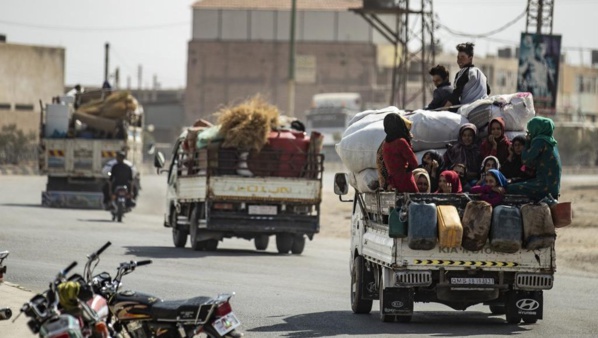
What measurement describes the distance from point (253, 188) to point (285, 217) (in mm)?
768

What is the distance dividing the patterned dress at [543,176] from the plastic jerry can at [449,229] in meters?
1.05

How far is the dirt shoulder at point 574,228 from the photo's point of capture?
2961 centimetres

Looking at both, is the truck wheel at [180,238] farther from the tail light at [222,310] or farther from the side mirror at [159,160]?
the tail light at [222,310]

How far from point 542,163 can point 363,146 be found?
240cm

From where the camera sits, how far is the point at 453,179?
1551 cm

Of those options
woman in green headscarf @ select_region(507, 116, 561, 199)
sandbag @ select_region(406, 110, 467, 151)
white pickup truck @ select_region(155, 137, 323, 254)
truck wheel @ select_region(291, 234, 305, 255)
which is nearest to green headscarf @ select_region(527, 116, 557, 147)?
woman in green headscarf @ select_region(507, 116, 561, 199)

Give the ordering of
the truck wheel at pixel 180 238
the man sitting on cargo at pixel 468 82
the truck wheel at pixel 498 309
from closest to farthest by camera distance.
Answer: the truck wheel at pixel 498 309 < the man sitting on cargo at pixel 468 82 < the truck wheel at pixel 180 238

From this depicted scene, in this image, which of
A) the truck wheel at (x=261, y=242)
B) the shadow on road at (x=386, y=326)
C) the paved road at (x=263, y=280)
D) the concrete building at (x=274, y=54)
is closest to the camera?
the shadow on road at (x=386, y=326)

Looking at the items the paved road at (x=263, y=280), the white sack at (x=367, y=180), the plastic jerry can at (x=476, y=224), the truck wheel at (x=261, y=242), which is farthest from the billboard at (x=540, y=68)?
the plastic jerry can at (x=476, y=224)

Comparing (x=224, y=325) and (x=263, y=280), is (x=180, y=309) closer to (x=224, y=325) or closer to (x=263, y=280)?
(x=224, y=325)

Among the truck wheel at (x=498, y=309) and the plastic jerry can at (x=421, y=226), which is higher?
the plastic jerry can at (x=421, y=226)

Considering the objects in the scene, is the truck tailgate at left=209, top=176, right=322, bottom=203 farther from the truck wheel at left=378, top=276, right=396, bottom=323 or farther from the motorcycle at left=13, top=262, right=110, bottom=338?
the motorcycle at left=13, top=262, right=110, bottom=338

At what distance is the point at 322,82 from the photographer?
132 meters

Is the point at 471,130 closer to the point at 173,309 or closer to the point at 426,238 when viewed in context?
the point at 426,238
